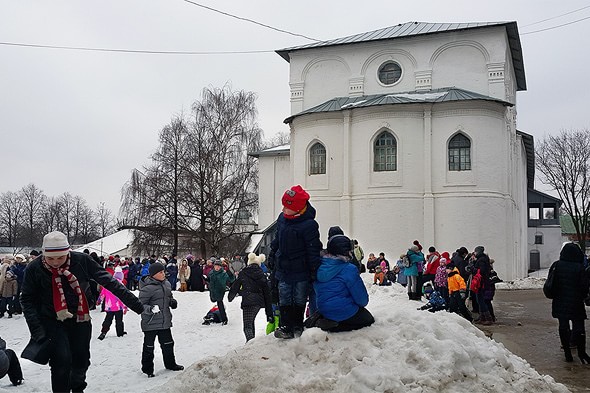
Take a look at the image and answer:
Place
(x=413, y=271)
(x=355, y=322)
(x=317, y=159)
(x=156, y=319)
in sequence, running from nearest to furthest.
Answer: (x=355, y=322), (x=156, y=319), (x=413, y=271), (x=317, y=159)

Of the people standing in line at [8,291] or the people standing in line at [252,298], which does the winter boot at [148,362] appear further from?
the people standing in line at [8,291]

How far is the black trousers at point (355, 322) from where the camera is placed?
659 centimetres

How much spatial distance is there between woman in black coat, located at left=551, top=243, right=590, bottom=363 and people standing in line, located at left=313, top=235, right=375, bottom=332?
14.5ft

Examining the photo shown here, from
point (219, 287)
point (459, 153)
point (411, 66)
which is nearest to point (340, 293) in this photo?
point (219, 287)

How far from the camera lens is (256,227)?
40344mm

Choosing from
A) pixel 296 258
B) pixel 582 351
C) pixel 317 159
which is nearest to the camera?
pixel 296 258

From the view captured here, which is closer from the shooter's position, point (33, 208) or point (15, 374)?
point (15, 374)

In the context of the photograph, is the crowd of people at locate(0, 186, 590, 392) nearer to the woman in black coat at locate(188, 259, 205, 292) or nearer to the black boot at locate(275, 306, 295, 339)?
the black boot at locate(275, 306, 295, 339)

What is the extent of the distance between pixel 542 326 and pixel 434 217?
16186 millimetres

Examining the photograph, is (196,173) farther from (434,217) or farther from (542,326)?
(542,326)

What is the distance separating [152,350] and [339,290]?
3.88 meters

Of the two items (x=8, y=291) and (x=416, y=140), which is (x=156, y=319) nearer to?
(x=8, y=291)

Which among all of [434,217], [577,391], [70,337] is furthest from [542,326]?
[434,217]

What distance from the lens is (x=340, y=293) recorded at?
668cm
